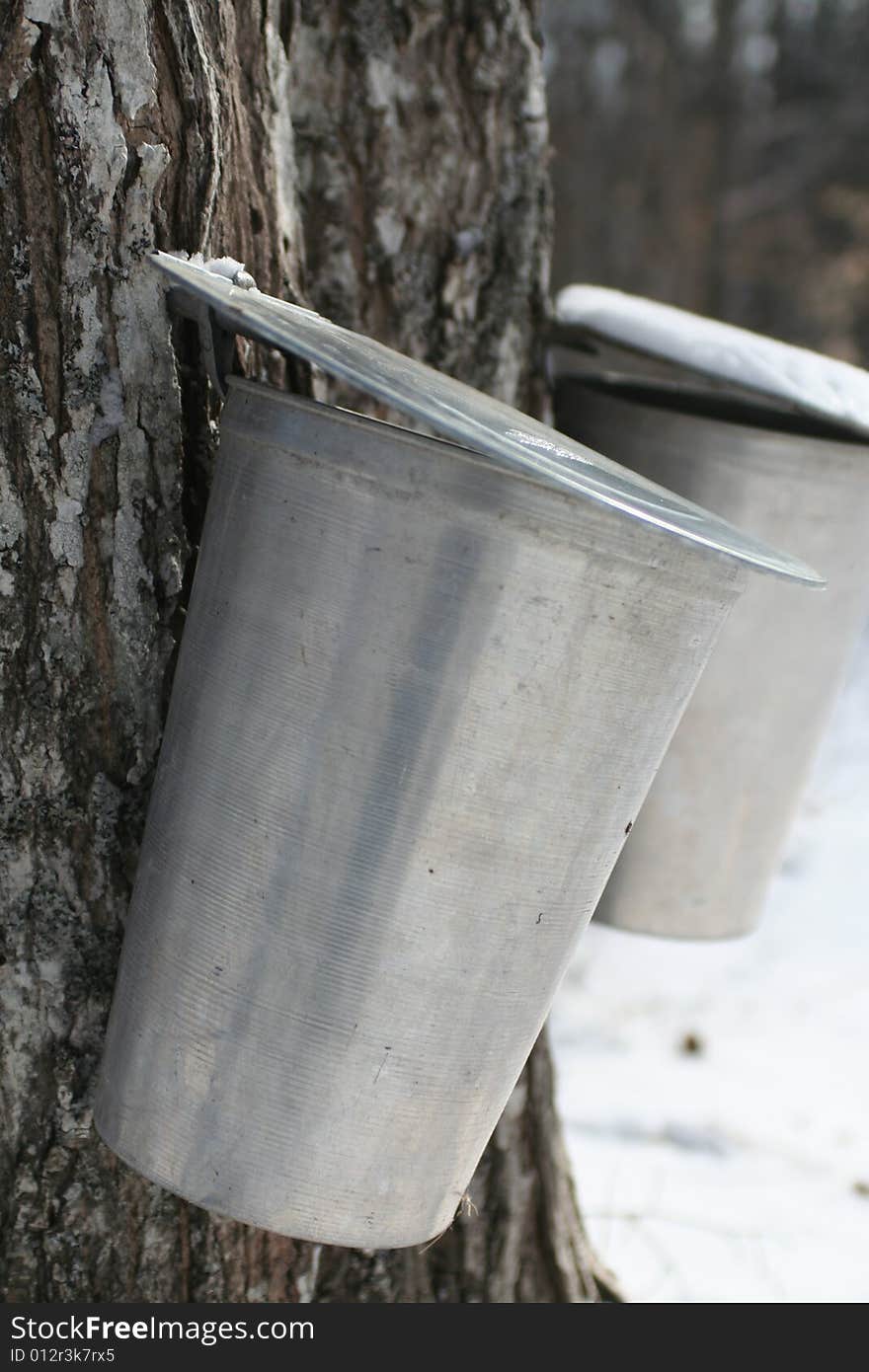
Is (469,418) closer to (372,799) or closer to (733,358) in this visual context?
(372,799)

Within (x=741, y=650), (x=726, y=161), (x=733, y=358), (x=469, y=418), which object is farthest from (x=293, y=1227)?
(x=726, y=161)

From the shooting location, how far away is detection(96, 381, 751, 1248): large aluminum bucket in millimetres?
989

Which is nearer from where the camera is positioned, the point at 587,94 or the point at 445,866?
the point at 445,866

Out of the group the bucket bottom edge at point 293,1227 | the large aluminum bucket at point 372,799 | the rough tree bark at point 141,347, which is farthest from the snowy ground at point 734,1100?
the large aluminum bucket at point 372,799

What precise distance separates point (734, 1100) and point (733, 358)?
165 centimetres

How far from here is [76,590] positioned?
119 cm

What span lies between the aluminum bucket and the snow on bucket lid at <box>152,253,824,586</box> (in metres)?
0.56

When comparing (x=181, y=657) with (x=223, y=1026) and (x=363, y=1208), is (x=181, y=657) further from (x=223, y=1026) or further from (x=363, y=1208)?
(x=363, y=1208)

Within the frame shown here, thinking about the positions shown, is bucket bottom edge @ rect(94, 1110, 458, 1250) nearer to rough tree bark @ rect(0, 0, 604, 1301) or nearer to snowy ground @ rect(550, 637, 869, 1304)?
rough tree bark @ rect(0, 0, 604, 1301)

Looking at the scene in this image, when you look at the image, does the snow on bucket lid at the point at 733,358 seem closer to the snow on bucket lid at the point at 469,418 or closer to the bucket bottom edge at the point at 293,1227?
the snow on bucket lid at the point at 469,418

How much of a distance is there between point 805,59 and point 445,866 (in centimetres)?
758

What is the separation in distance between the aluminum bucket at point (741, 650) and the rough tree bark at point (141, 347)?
0.27m

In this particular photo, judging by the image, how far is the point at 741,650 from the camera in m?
1.66

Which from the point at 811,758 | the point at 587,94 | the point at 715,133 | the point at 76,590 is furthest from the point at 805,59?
the point at 76,590
